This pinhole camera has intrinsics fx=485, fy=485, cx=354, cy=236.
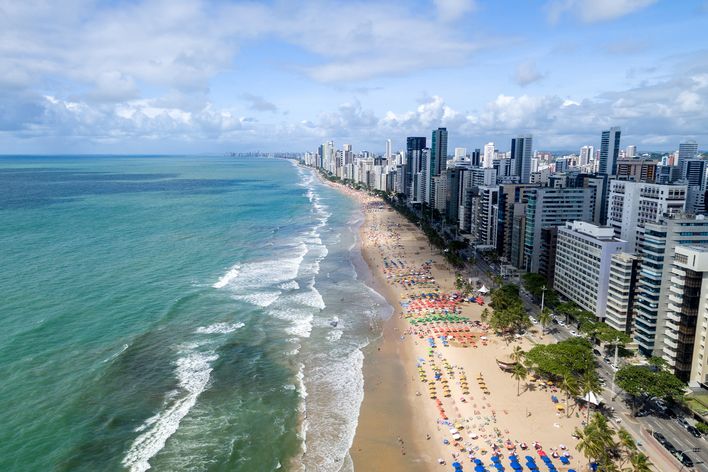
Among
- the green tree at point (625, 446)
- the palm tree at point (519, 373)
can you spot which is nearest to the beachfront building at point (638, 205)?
the palm tree at point (519, 373)

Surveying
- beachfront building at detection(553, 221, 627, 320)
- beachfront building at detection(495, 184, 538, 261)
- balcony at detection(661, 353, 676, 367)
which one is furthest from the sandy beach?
beachfront building at detection(495, 184, 538, 261)

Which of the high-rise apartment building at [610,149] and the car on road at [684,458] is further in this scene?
the high-rise apartment building at [610,149]

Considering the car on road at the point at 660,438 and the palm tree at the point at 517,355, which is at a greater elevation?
the palm tree at the point at 517,355

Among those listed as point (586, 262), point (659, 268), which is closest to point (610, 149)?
point (586, 262)

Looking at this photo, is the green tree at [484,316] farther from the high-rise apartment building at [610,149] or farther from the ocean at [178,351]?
the high-rise apartment building at [610,149]

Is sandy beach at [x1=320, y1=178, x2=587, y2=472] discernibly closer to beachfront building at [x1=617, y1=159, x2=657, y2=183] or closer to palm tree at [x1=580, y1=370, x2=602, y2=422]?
palm tree at [x1=580, y1=370, x2=602, y2=422]

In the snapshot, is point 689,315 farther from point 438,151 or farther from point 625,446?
point 438,151
